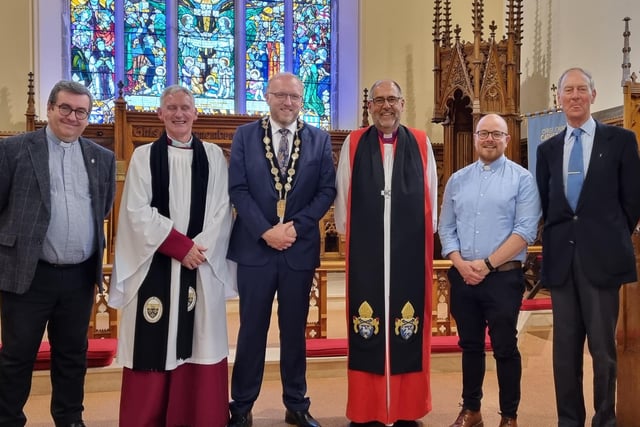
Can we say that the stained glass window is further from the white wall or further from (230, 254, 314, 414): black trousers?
(230, 254, 314, 414): black trousers

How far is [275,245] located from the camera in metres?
2.98

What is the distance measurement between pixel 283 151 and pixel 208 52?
A: 7.35 meters

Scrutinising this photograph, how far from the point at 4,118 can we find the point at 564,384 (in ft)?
28.6

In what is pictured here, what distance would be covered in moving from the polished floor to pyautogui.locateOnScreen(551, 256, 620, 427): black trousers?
0.63 meters

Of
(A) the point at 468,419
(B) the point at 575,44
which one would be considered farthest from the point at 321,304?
(B) the point at 575,44

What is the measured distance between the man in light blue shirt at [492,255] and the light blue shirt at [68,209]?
1.82 metres

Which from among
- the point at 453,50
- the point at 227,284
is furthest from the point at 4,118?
the point at 227,284

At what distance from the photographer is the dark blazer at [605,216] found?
105 inches

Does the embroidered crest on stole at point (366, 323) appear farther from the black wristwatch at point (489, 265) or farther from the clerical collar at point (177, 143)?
the clerical collar at point (177, 143)

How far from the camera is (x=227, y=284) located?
10.3 feet

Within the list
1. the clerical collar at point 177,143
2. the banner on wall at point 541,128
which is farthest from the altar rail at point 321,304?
the banner on wall at point 541,128

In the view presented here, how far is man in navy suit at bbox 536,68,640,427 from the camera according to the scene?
106 inches

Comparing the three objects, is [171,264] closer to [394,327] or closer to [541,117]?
[394,327]

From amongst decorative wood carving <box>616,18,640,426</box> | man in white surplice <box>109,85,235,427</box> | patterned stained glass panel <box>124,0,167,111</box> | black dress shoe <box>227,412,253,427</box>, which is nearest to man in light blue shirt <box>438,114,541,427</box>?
decorative wood carving <box>616,18,640,426</box>
